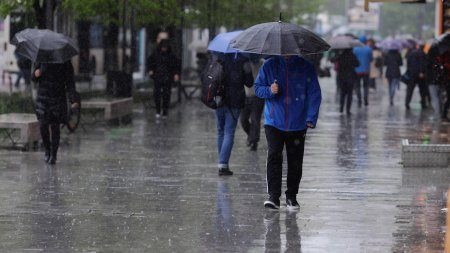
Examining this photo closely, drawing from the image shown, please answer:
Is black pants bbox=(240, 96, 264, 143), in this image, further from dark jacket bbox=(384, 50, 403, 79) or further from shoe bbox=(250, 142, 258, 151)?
dark jacket bbox=(384, 50, 403, 79)

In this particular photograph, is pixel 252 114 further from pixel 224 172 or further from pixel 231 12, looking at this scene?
pixel 231 12

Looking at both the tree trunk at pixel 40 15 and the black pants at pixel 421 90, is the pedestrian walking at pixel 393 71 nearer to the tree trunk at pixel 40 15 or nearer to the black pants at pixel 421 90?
the black pants at pixel 421 90

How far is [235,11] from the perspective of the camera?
137 ft

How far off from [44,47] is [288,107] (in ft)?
18.2

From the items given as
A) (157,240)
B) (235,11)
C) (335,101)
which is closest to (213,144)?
(157,240)

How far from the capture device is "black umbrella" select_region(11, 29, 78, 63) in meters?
16.3

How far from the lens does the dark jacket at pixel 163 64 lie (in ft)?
87.2

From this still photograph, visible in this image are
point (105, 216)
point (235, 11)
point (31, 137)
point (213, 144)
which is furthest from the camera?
point (235, 11)

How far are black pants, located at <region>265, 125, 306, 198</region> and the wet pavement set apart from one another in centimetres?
28

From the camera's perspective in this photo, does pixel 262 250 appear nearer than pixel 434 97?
Yes

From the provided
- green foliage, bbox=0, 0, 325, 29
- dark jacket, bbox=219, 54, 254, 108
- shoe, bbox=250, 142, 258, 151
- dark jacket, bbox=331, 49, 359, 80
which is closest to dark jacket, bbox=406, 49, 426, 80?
dark jacket, bbox=331, 49, 359, 80

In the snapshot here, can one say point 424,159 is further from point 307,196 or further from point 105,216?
point 105,216

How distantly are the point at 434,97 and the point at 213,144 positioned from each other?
9.42 m

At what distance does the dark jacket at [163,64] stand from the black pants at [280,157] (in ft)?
47.5
